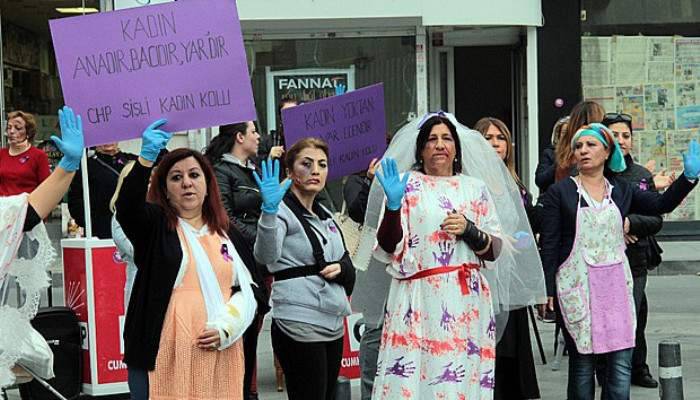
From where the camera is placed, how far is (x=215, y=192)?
18.4 ft

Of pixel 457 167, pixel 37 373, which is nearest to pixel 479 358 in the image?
pixel 457 167

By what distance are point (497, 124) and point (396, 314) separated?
1956 mm

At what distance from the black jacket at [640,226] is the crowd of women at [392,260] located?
11 millimetres

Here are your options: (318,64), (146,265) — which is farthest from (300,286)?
(318,64)

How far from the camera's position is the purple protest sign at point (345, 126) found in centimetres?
751

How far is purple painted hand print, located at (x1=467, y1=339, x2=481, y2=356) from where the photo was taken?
20.5 feet

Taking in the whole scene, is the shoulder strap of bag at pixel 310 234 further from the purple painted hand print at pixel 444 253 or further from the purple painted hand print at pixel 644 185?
the purple painted hand print at pixel 644 185

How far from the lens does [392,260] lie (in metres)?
6.29

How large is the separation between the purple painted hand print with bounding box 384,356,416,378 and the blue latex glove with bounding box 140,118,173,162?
161cm

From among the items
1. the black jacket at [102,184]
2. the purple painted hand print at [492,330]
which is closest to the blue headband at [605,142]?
the purple painted hand print at [492,330]

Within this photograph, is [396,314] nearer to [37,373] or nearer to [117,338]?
[37,373]

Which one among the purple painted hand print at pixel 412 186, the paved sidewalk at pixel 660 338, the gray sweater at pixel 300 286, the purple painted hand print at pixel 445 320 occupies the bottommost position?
the paved sidewalk at pixel 660 338

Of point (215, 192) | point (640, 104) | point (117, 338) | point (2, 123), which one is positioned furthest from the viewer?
point (640, 104)

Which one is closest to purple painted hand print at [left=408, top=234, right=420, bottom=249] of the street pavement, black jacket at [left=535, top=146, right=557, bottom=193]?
the street pavement
